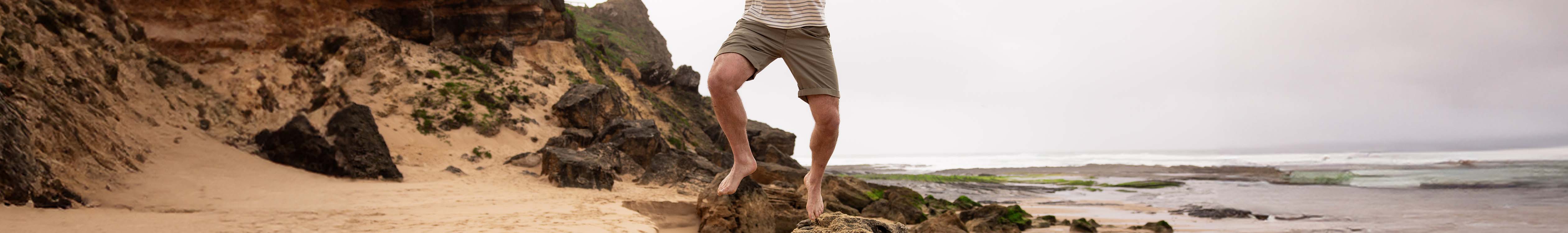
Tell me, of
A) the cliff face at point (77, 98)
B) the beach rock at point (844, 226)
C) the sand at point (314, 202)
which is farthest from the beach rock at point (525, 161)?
the beach rock at point (844, 226)

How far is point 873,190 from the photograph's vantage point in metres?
14.6

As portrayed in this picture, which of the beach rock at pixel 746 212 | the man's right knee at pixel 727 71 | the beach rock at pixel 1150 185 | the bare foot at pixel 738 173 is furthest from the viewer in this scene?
the beach rock at pixel 1150 185

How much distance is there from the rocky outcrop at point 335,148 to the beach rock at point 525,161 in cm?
252

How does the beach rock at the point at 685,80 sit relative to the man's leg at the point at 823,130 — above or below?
above

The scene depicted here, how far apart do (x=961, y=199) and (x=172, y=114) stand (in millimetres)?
12892

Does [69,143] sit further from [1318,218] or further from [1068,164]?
[1068,164]

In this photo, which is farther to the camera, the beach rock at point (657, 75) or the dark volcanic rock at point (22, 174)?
the beach rock at point (657, 75)

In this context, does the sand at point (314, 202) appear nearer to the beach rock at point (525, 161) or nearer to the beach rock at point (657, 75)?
the beach rock at point (525, 161)

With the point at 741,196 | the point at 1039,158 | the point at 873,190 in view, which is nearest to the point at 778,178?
the point at 873,190

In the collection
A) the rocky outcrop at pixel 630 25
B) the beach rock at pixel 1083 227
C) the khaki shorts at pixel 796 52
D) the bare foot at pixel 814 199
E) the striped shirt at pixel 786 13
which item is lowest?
the beach rock at pixel 1083 227

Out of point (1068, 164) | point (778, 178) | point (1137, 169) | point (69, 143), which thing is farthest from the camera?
point (1068, 164)

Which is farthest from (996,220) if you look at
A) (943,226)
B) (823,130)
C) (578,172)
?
(823,130)

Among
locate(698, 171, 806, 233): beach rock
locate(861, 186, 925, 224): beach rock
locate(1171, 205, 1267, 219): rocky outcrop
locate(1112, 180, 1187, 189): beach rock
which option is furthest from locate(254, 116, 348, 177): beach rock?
locate(1112, 180, 1187, 189): beach rock

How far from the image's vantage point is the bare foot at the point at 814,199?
3.67 metres
